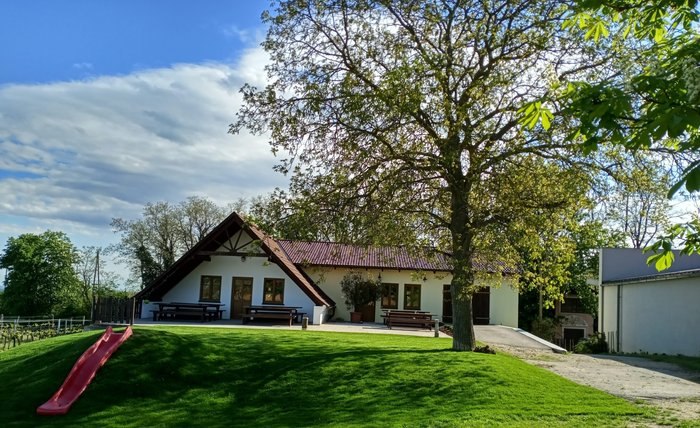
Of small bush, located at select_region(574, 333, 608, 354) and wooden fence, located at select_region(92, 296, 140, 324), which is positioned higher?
wooden fence, located at select_region(92, 296, 140, 324)

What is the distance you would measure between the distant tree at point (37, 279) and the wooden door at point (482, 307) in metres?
25.5

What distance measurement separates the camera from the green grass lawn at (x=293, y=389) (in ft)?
30.7

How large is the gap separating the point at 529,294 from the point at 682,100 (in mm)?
36859

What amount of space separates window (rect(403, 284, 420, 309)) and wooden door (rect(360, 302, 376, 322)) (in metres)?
1.88

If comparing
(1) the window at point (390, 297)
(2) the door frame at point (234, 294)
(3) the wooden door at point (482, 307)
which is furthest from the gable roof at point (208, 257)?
(3) the wooden door at point (482, 307)

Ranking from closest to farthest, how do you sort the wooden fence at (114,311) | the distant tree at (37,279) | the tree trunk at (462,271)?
the tree trunk at (462,271)
the wooden fence at (114,311)
the distant tree at (37,279)

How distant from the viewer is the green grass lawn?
9.35 m

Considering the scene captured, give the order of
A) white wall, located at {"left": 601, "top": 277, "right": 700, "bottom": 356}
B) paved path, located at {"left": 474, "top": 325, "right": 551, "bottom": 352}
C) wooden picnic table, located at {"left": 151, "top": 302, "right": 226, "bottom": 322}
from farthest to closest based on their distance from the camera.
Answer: wooden picnic table, located at {"left": 151, "top": 302, "right": 226, "bottom": 322}, paved path, located at {"left": 474, "top": 325, "right": 551, "bottom": 352}, white wall, located at {"left": 601, "top": 277, "right": 700, "bottom": 356}

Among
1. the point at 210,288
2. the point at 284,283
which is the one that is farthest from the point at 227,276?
the point at 284,283

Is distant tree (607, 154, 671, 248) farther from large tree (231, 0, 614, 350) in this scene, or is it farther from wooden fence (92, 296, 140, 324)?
wooden fence (92, 296, 140, 324)

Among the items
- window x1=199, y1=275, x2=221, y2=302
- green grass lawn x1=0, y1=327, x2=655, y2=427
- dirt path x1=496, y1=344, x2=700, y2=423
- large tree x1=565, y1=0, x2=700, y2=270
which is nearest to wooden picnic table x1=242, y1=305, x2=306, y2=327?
window x1=199, y1=275, x2=221, y2=302

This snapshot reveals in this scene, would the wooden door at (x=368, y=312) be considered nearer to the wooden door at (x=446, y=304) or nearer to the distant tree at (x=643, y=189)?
the wooden door at (x=446, y=304)

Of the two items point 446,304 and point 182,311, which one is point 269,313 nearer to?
point 182,311

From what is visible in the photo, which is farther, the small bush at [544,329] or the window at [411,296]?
the small bush at [544,329]
